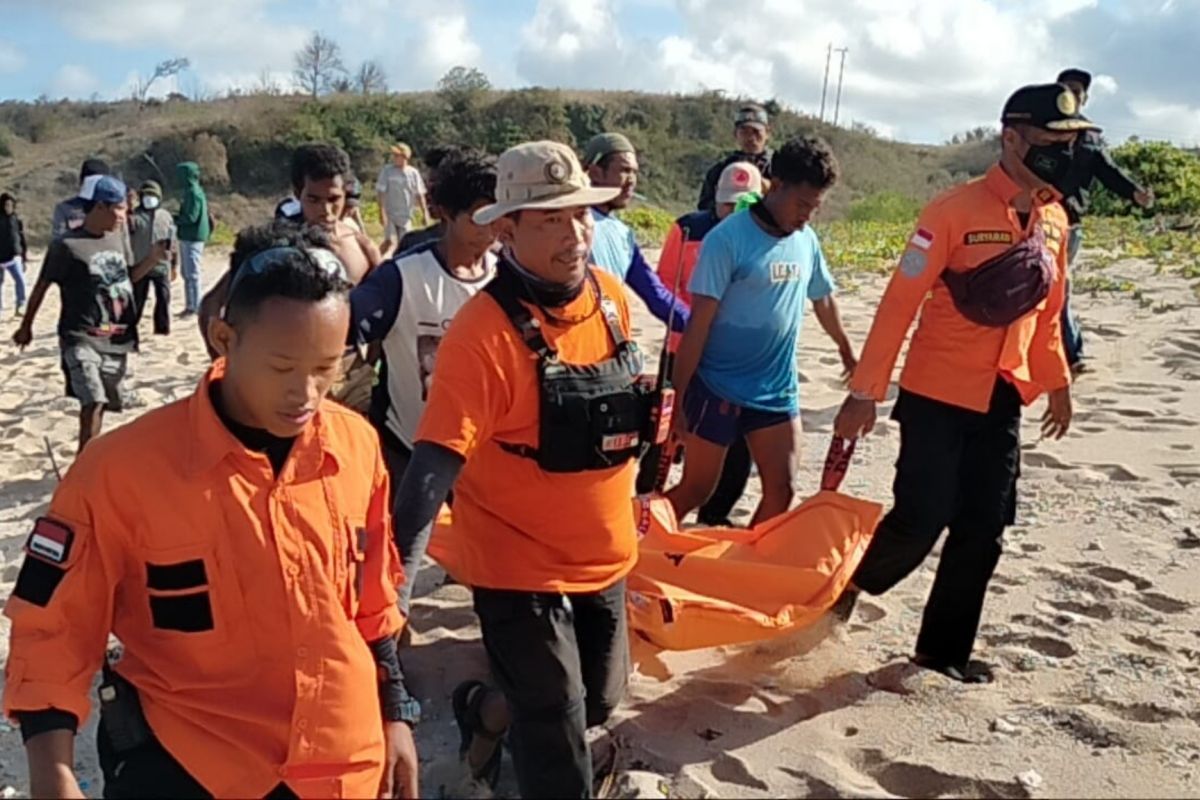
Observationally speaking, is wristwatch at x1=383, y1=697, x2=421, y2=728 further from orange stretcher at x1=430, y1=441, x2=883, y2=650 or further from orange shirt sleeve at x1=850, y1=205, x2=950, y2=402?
orange shirt sleeve at x1=850, y1=205, x2=950, y2=402

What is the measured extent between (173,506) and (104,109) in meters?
61.5

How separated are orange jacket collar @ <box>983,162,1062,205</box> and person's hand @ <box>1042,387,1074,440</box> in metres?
0.76

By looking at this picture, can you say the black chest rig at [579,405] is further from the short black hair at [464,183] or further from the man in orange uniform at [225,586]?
the short black hair at [464,183]

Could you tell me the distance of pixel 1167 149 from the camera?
75.4ft

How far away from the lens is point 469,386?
2.91 metres

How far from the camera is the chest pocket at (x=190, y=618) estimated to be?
228 cm

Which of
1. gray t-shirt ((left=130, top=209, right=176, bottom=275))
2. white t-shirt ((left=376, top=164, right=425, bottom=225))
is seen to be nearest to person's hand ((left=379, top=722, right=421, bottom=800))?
gray t-shirt ((left=130, top=209, right=176, bottom=275))

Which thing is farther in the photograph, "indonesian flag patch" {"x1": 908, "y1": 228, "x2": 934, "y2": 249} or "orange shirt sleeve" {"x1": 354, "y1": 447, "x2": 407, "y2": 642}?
"indonesian flag patch" {"x1": 908, "y1": 228, "x2": 934, "y2": 249}

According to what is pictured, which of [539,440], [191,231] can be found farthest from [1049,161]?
[191,231]

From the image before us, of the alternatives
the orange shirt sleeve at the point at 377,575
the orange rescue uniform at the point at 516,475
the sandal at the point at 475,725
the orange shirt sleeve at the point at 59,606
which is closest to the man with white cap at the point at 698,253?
the sandal at the point at 475,725

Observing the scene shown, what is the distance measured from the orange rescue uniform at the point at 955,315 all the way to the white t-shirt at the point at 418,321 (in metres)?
1.34

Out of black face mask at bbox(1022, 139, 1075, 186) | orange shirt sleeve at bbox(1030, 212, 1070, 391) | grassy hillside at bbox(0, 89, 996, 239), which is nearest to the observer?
black face mask at bbox(1022, 139, 1075, 186)

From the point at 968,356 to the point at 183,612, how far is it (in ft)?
8.68

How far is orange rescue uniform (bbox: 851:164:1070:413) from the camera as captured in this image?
402 cm
